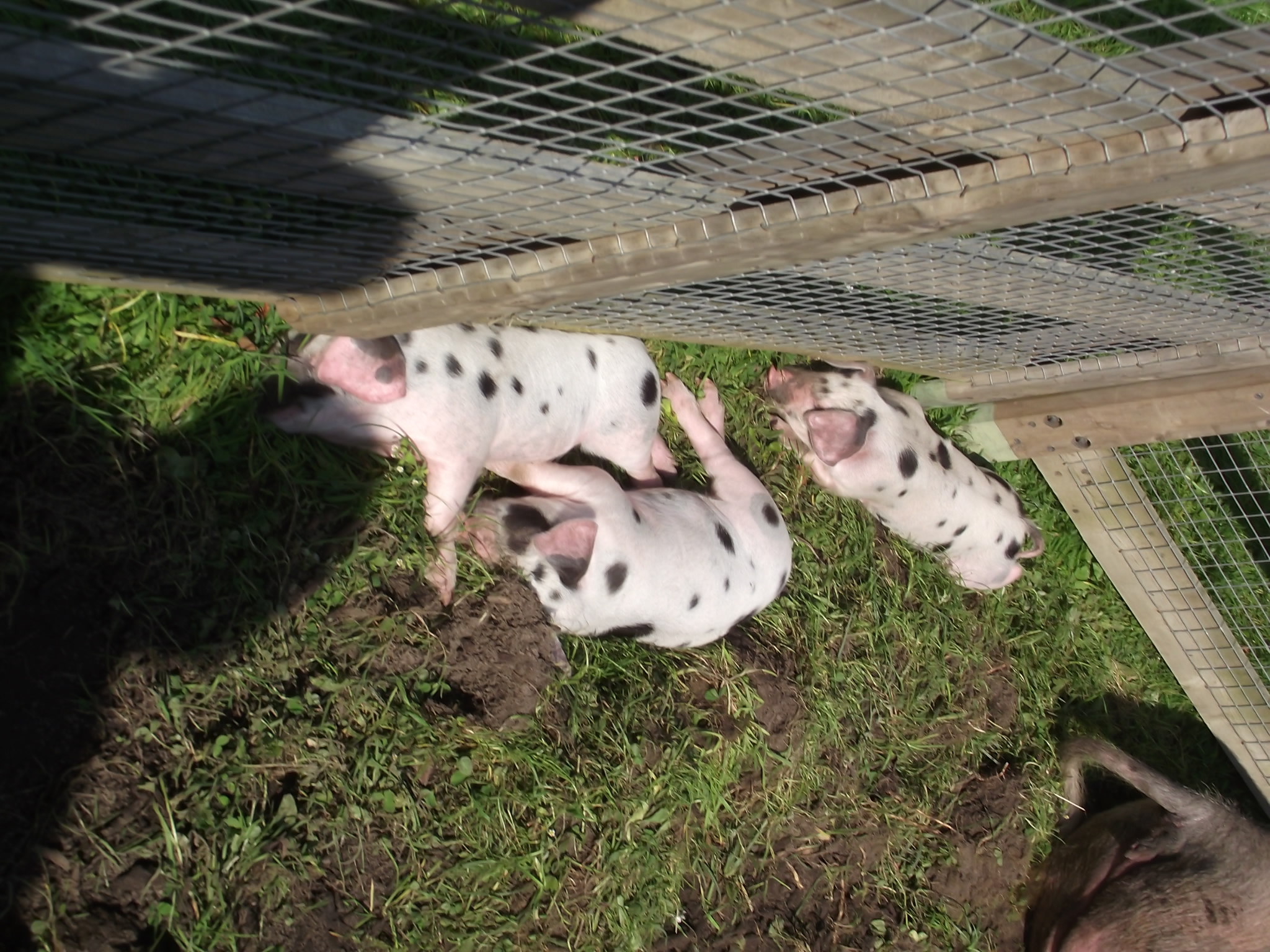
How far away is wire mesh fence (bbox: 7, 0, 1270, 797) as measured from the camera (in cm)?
207

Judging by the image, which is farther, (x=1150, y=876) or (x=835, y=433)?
(x=1150, y=876)

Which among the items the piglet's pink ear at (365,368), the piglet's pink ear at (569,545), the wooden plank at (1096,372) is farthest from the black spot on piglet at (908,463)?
the piglet's pink ear at (365,368)

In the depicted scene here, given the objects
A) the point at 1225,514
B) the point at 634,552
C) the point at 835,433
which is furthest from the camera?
the point at 1225,514

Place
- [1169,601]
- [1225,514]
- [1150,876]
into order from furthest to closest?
[1225,514]
[1169,601]
[1150,876]

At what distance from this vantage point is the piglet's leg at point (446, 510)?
3.77m

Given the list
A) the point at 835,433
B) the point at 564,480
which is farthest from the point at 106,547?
the point at 835,433

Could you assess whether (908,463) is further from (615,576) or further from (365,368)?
(365,368)

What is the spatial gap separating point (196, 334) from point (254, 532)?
0.71m

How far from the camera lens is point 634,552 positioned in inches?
160

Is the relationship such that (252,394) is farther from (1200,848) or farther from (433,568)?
(1200,848)

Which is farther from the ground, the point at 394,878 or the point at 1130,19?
the point at 1130,19

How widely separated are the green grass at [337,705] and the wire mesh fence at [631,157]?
50 centimetres

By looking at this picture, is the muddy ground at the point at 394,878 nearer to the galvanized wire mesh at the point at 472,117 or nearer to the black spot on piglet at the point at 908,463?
the black spot on piglet at the point at 908,463

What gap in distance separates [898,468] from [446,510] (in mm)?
2376
